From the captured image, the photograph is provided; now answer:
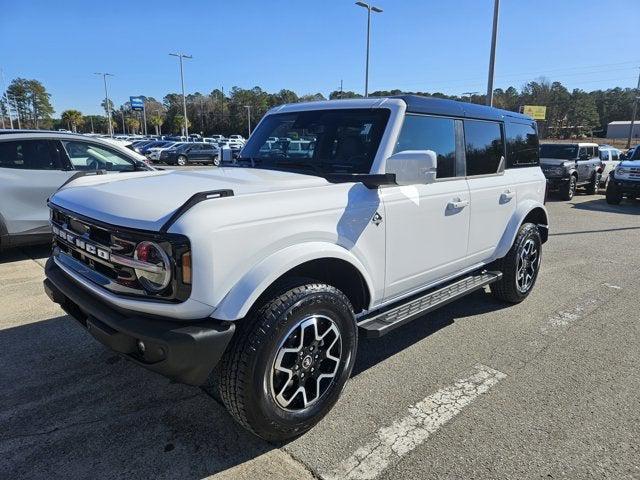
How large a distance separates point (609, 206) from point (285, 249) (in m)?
15.2

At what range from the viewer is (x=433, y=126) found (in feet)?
12.0

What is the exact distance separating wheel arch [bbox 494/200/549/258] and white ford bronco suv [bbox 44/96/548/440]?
0.41m

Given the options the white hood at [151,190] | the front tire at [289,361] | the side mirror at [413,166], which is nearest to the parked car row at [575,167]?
the side mirror at [413,166]

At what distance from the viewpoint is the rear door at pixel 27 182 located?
6.10 meters

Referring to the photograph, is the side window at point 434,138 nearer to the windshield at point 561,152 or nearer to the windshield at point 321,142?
the windshield at point 321,142

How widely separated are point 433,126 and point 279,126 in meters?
1.32

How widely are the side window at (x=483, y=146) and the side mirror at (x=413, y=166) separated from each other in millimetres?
1317

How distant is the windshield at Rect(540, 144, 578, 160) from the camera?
54.9 ft

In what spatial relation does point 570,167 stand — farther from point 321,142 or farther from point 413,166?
point 413,166

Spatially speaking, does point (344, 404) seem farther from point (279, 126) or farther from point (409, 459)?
point (279, 126)

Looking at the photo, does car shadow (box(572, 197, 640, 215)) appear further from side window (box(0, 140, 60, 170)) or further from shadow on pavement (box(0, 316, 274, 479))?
shadow on pavement (box(0, 316, 274, 479))

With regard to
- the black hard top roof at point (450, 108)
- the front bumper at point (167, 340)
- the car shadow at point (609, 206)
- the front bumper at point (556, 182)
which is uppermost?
the black hard top roof at point (450, 108)

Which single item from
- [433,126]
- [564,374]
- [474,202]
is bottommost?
[564,374]

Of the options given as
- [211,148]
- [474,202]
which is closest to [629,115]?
[211,148]
